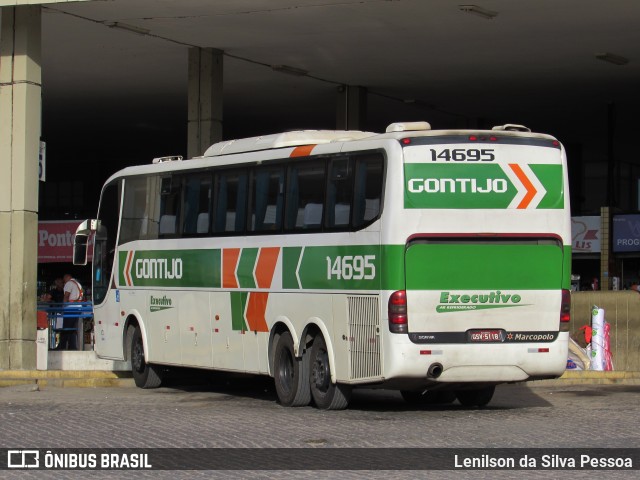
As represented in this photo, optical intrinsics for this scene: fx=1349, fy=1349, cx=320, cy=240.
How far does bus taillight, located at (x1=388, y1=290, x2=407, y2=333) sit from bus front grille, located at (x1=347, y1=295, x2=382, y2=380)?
267 millimetres

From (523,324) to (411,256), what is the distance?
5.44ft

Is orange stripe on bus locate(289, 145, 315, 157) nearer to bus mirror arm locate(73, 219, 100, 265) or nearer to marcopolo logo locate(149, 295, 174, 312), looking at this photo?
marcopolo logo locate(149, 295, 174, 312)

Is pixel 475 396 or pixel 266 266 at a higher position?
pixel 266 266

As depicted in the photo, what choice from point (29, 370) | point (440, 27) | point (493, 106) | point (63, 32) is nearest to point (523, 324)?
point (29, 370)

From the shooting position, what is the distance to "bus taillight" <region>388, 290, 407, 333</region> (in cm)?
1543

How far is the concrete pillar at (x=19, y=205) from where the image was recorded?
2295 centimetres

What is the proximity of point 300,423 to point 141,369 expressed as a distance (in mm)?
7089

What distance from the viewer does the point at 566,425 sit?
1448cm

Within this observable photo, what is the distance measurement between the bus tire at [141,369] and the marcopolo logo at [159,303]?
69 centimetres

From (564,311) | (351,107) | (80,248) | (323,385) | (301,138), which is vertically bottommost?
(323,385)

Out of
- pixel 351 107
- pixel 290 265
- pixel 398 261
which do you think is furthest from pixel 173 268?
pixel 351 107

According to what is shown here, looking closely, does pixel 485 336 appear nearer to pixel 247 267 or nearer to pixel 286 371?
pixel 286 371

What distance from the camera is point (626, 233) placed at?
3909 cm

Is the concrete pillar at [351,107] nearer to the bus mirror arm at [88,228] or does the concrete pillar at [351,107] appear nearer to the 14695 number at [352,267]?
the bus mirror arm at [88,228]
